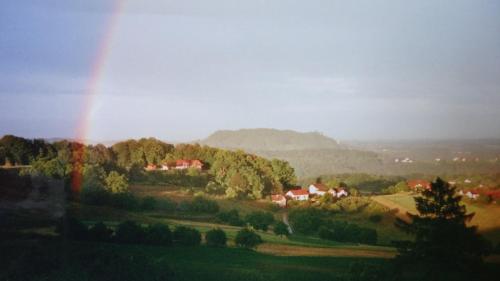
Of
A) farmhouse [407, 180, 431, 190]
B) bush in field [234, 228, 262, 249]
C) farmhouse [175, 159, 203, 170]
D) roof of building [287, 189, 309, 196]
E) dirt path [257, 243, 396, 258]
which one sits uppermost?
farmhouse [175, 159, 203, 170]

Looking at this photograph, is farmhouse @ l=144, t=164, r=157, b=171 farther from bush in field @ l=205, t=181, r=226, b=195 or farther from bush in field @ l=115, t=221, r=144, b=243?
bush in field @ l=115, t=221, r=144, b=243

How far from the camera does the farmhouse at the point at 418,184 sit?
24.3ft

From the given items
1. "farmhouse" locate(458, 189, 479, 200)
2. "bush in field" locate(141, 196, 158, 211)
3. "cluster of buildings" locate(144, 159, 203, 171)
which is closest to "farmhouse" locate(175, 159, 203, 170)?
"cluster of buildings" locate(144, 159, 203, 171)

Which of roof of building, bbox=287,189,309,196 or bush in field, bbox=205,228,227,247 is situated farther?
roof of building, bbox=287,189,309,196

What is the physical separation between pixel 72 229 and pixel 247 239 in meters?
3.04

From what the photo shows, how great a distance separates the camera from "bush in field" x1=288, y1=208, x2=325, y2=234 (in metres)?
8.33

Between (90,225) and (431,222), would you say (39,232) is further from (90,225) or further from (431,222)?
(431,222)

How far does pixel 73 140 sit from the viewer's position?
405 inches

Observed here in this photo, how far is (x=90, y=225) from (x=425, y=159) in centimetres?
590

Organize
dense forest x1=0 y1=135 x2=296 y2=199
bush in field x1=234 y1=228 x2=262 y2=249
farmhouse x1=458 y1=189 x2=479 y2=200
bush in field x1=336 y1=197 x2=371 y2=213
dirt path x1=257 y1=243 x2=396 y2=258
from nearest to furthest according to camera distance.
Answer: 1. farmhouse x1=458 y1=189 x2=479 y2=200
2. dirt path x1=257 y1=243 x2=396 y2=258
3. bush in field x1=234 y1=228 x2=262 y2=249
4. bush in field x1=336 y1=197 x2=371 y2=213
5. dense forest x1=0 y1=135 x2=296 y2=199

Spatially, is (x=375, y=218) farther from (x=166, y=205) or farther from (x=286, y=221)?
(x=166, y=205)

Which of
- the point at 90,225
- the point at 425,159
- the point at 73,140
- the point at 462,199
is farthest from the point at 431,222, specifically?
the point at 73,140

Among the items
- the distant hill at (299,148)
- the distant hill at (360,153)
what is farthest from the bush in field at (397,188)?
the distant hill at (299,148)

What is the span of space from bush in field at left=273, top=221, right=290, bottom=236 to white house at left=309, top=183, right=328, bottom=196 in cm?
98
